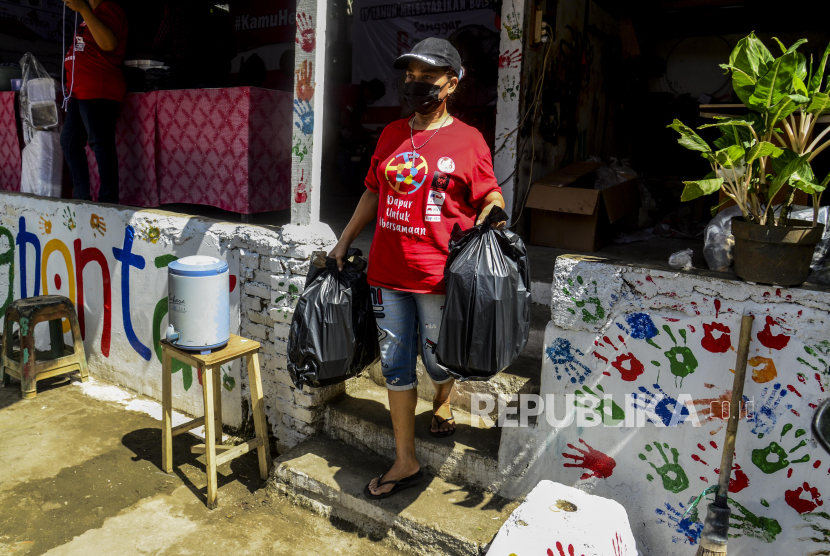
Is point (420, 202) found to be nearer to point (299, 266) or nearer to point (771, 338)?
point (299, 266)

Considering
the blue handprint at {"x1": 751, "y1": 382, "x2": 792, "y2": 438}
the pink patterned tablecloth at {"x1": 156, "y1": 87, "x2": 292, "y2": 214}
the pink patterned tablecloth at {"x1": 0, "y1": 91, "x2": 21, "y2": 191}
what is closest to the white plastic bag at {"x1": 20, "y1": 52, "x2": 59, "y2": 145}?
the pink patterned tablecloth at {"x1": 0, "y1": 91, "x2": 21, "y2": 191}

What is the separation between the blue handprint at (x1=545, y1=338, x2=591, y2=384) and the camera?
2.56 meters

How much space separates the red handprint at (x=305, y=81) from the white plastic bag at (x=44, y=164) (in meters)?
3.36

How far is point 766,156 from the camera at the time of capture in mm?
2096

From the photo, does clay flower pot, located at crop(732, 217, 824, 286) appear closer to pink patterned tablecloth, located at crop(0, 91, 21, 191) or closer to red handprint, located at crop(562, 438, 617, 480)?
red handprint, located at crop(562, 438, 617, 480)

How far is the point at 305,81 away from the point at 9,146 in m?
4.29

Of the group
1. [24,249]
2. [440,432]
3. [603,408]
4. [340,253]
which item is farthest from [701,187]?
[24,249]

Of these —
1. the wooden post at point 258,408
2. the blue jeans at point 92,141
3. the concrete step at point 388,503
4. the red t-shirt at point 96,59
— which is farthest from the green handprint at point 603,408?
the red t-shirt at point 96,59

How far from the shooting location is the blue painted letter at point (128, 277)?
423cm

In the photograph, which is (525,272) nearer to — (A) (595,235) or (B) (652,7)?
(A) (595,235)

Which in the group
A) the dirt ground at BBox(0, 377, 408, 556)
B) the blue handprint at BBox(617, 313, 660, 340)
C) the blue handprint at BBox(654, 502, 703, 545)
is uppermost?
the blue handprint at BBox(617, 313, 660, 340)

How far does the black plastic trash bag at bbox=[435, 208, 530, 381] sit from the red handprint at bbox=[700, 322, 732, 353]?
0.69m

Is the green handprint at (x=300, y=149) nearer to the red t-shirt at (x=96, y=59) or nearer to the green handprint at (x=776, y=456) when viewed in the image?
the red t-shirt at (x=96, y=59)

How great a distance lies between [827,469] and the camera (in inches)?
83.9
